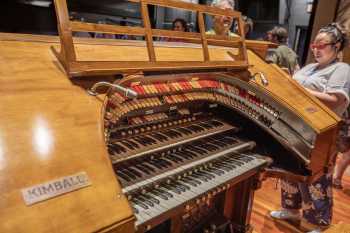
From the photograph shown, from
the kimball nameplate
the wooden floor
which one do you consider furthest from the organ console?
the wooden floor

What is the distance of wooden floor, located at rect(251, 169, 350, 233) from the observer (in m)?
2.85

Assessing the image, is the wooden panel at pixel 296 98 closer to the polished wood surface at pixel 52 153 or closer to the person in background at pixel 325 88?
the person in background at pixel 325 88

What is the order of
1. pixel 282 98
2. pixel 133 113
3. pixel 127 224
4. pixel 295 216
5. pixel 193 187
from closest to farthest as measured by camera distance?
pixel 127 224 < pixel 193 187 < pixel 133 113 < pixel 282 98 < pixel 295 216

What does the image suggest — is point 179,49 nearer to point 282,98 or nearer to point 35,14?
point 282,98

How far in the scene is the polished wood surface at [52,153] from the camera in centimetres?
80

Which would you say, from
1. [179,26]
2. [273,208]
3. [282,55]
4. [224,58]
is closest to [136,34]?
[224,58]

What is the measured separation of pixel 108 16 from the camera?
3.01 meters

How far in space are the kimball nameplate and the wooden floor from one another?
88.9 inches

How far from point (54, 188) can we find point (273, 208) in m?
2.80

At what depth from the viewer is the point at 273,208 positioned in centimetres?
320

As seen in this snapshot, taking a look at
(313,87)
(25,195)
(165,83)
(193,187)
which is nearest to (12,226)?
(25,195)

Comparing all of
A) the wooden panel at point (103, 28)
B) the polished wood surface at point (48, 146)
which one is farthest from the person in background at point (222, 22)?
the polished wood surface at point (48, 146)

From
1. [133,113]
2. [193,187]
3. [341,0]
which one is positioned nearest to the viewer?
[193,187]

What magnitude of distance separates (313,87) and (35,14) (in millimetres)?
2415
